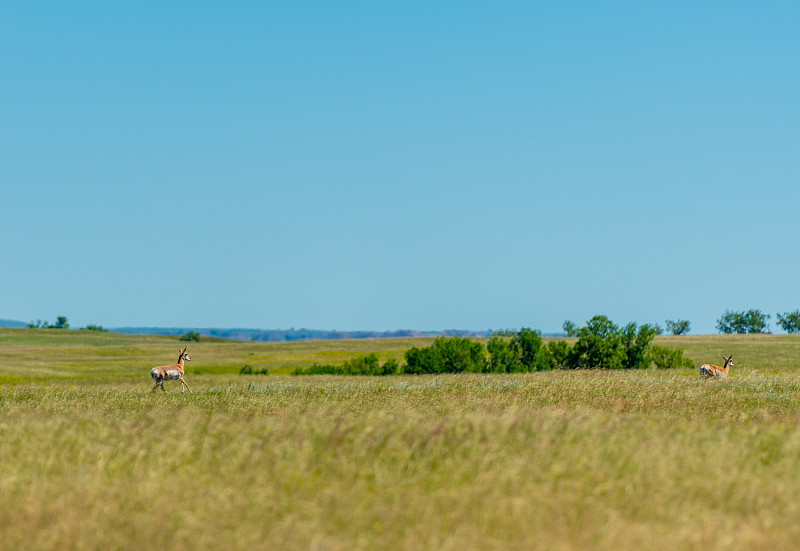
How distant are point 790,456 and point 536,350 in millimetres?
36618

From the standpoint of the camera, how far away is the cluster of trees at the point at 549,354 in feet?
137

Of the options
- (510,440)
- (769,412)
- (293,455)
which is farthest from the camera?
(769,412)

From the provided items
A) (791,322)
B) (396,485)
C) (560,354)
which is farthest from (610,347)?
(791,322)

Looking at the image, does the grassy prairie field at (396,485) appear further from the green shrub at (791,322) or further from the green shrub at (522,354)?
the green shrub at (791,322)

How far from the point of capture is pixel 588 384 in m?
20.8

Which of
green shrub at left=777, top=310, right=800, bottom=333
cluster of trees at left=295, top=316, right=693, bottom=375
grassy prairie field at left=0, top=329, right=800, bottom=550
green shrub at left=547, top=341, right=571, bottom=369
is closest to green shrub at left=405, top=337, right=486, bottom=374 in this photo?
cluster of trees at left=295, top=316, right=693, bottom=375

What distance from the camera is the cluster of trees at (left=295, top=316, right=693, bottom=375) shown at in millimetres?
41688

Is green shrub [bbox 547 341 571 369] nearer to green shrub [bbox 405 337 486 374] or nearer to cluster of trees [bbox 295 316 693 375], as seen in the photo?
cluster of trees [bbox 295 316 693 375]

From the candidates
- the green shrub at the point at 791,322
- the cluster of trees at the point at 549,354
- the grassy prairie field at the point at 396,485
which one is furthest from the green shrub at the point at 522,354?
the green shrub at the point at 791,322

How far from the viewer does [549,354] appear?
44344mm

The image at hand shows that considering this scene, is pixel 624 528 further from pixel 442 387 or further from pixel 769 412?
pixel 442 387

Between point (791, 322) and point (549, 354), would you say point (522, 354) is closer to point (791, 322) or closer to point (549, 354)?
point (549, 354)

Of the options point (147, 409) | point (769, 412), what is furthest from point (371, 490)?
point (769, 412)

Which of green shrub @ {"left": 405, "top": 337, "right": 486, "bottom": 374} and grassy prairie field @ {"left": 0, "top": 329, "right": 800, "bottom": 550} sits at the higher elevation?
grassy prairie field @ {"left": 0, "top": 329, "right": 800, "bottom": 550}
